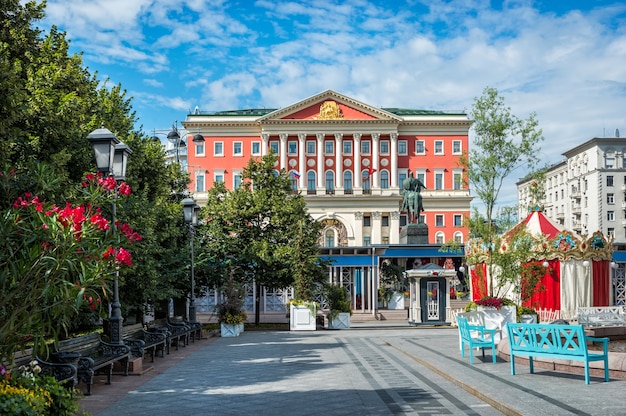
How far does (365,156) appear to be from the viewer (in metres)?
83.6

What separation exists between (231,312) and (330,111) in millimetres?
57082

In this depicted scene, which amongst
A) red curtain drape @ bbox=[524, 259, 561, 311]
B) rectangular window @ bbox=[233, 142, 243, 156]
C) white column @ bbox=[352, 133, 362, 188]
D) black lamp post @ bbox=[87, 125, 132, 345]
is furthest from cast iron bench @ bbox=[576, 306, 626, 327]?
rectangular window @ bbox=[233, 142, 243, 156]

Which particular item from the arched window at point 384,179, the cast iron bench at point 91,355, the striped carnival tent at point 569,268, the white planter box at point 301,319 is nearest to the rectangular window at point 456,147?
the arched window at point 384,179

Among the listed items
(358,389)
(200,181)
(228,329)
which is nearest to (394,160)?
(200,181)

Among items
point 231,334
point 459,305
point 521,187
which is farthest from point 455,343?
point 521,187

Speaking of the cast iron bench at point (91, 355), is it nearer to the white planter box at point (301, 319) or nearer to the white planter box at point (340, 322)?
the white planter box at point (301, 319)

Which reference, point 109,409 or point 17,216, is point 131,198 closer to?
point 109,409

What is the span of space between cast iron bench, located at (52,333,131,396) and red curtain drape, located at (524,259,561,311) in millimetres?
20930

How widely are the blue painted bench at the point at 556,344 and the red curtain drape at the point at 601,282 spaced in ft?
63.8

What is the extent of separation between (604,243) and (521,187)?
98835mm

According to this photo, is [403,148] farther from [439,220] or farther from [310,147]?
[310,147]

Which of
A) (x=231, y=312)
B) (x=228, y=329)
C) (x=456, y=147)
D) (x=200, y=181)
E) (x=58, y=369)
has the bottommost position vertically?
(x=228, y=329)

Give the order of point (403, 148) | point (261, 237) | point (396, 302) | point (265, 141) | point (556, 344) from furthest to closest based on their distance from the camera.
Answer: point (403, 148), point (265, 141), point (396, 302), point (261, 237), point (556, 344)

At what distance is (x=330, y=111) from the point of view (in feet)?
271
